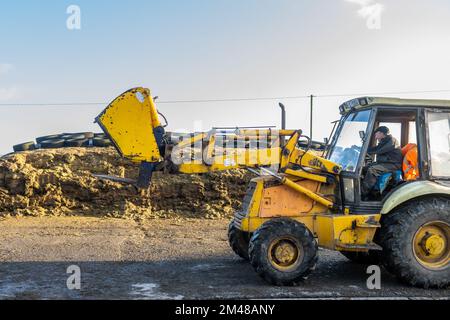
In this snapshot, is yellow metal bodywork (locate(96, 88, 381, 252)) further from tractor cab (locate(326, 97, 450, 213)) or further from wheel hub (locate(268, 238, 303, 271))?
tractor cab (locate(326, 97, 450, 213))

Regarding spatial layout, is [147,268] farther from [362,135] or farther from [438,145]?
[438,145]

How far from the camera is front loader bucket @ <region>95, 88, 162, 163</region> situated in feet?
24.5

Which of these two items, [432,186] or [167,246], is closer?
[432,186]

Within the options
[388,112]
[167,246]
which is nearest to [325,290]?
[388,112]

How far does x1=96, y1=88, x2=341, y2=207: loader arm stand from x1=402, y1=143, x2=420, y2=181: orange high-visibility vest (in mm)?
970

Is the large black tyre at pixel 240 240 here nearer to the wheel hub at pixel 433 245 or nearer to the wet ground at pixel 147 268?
the wet ground at pixel 147 268

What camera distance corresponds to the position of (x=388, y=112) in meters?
7.92

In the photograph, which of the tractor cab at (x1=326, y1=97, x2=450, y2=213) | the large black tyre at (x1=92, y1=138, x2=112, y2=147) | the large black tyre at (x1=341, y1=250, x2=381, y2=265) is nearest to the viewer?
the tractor cab at (x1=326, y1=97, x2=450, y2=213)

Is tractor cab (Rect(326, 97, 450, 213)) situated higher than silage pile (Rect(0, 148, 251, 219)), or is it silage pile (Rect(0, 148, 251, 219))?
tractor cab (Rect(326, 97, 450, 213))

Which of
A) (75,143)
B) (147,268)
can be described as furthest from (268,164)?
(75,143)

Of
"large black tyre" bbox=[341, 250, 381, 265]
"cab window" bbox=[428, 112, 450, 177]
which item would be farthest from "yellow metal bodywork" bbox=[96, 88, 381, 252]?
"large black tyre" bbox=[341, 250, 381, 265]
